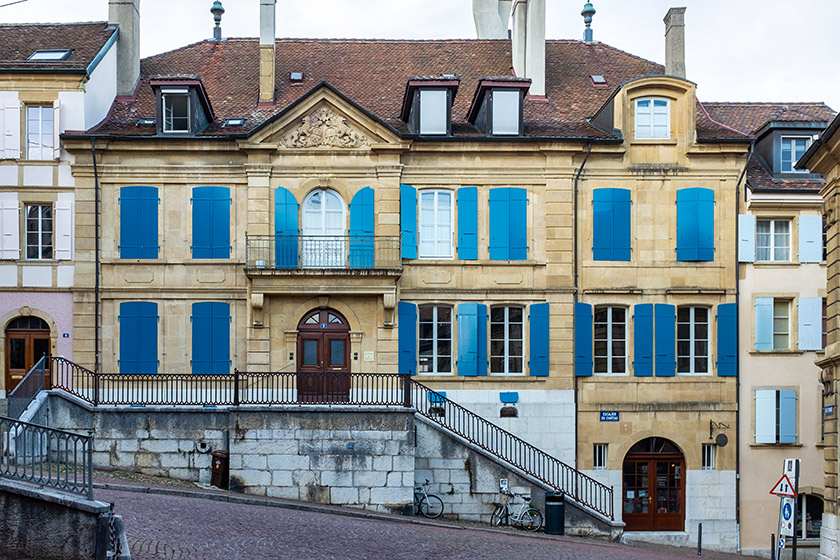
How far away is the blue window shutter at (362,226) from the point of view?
86.7 ft

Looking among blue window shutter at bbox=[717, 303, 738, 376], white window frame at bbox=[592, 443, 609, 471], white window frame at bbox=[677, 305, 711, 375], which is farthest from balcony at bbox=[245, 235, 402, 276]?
blue window shutter at bbox=[717, 303, 738, 376]

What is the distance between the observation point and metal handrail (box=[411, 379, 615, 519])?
25484 mm

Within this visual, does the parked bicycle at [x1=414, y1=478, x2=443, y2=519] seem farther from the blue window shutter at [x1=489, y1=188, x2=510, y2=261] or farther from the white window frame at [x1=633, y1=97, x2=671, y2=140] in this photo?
the white window frame at [x1=633, y1=97, x2=671, y2=140]

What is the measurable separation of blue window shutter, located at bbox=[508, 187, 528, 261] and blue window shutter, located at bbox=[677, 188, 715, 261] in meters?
4.03

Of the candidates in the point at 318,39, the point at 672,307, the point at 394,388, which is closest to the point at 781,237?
the point at 672,307

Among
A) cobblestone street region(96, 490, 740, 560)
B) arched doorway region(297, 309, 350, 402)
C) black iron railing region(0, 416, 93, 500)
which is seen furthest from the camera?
arched doorway region(297, 309, 350, 402)

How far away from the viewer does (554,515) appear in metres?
23.1

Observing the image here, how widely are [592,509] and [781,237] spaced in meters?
9.38

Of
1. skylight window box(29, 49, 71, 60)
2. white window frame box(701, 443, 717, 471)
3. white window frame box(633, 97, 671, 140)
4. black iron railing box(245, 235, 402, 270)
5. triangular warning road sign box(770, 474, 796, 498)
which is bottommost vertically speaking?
white window frame box(701, 443, 717, 471)

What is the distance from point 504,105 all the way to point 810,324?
979 centimetres

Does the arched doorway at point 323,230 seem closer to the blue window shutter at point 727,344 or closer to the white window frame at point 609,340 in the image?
the white window frame at point 609,340

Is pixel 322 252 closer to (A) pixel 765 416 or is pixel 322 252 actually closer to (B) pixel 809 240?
(A) pixel 765 416

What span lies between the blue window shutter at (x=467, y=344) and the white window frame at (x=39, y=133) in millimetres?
11209

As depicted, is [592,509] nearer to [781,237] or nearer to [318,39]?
[781,237]
